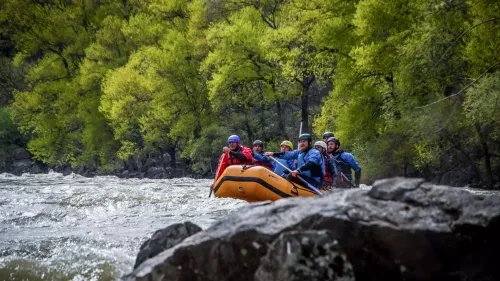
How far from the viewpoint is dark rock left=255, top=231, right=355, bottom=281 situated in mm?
2787

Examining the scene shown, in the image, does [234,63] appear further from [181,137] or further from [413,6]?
[413,6]

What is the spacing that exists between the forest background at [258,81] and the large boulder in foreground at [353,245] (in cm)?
822

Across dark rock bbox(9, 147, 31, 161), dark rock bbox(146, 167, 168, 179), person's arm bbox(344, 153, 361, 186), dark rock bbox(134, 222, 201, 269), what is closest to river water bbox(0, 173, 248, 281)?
dark rock bbox(134, 222, 201, 269)

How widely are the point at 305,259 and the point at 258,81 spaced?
67.6 feet

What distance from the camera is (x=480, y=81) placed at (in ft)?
36.1

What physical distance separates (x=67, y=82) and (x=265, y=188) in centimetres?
2644

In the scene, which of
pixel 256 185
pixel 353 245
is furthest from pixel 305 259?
pixel 256 185

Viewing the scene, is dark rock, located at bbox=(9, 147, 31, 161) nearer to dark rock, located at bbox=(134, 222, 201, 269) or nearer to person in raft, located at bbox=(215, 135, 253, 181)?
person in raft, located at bbox=(215, 135, 253, 181)

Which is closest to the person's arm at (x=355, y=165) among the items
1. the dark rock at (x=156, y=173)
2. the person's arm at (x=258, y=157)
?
the person's arm at (x=258, y=157)

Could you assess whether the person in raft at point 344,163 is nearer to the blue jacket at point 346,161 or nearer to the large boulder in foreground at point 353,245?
the blue jacket at point 346,161

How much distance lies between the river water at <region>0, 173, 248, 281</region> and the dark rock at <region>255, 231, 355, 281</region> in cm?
210

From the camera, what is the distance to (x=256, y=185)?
8.84 meters

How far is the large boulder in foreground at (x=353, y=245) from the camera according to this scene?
283cm

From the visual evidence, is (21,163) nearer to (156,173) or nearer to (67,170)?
(67,170)
